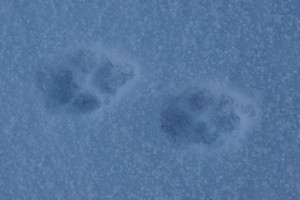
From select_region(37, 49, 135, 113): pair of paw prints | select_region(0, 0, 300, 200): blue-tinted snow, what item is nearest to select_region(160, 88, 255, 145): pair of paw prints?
select_region(0, 0, 300, 200): blue-tinted snow

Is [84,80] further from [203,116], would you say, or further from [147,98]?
[203,116]

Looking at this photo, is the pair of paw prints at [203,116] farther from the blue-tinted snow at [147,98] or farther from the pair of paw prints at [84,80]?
the pair of paw prints at [84,80]

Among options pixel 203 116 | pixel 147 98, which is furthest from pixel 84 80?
pixel 203 116

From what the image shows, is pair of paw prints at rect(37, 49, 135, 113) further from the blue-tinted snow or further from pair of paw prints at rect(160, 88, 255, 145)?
pair of paw prints at rect(160, 88, 255, 145)

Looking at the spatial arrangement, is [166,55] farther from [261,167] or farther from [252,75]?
[261,167]

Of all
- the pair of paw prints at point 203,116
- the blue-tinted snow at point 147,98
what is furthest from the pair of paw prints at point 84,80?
the pair of paw prints at point 203,116
